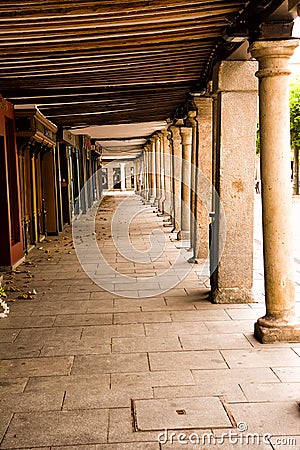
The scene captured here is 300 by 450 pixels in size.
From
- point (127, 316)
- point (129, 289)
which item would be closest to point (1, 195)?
point (129, 289)

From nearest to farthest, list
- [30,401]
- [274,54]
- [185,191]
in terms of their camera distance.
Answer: [30,401] < [274,54] < [185,191]

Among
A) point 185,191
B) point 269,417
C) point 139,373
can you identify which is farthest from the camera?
point 185,191

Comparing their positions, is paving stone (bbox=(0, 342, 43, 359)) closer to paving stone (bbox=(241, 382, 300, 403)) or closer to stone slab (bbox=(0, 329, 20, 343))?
stone slab (bbox=(0, 329, 20, 343))

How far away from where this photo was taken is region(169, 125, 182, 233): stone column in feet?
49.5

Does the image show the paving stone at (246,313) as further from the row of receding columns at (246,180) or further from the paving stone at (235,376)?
the paving stone at (235,376)

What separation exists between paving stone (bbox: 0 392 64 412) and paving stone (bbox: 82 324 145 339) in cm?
155

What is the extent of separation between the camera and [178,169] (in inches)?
613

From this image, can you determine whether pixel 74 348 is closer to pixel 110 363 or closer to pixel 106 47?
pixel 110 363

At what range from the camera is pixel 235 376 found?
4840mm

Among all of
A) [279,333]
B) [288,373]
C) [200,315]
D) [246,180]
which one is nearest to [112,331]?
[200,315]

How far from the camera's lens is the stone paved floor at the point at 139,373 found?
385 centimetres

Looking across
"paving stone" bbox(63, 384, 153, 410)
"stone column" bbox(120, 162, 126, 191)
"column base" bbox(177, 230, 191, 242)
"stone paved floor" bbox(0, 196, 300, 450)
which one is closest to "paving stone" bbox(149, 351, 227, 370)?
"stone paved floor" bbox(0, 196, 300, 450)

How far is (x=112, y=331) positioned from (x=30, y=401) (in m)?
1.91

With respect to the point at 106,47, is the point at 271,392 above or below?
below
